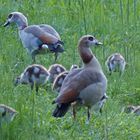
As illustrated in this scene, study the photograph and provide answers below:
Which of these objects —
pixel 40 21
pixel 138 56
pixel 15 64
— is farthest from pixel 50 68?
pixel 40 21

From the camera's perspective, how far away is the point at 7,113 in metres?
8.51

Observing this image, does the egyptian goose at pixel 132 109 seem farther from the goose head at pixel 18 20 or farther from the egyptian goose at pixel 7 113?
the goose head at pixel 18 20

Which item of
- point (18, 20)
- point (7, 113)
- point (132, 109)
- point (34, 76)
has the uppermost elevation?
point (7, 113)

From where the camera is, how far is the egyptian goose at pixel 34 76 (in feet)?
37.4

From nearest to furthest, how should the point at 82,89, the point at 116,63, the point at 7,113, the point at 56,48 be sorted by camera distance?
1. the point at 7,113
2. the point at 82,89
3. the point at 116,63
4. the point at 56,48

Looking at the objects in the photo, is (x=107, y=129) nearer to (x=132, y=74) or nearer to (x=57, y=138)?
(x=57, y=138)

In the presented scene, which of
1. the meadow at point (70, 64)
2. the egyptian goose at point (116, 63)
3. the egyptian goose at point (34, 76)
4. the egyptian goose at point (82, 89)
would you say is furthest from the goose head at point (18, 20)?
the egyptian goose at point (82, 89)

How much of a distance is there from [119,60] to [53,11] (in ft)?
9.75

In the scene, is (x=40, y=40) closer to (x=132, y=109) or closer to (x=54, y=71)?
(x=54, y=71)

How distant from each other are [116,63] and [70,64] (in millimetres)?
835

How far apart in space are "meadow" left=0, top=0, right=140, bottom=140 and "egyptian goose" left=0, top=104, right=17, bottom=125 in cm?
5

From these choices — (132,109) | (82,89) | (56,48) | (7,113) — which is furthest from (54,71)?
(7,113)

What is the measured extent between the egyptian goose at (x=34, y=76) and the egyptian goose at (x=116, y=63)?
4.31ft

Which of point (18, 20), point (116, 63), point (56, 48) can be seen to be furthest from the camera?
point (18, 20)
